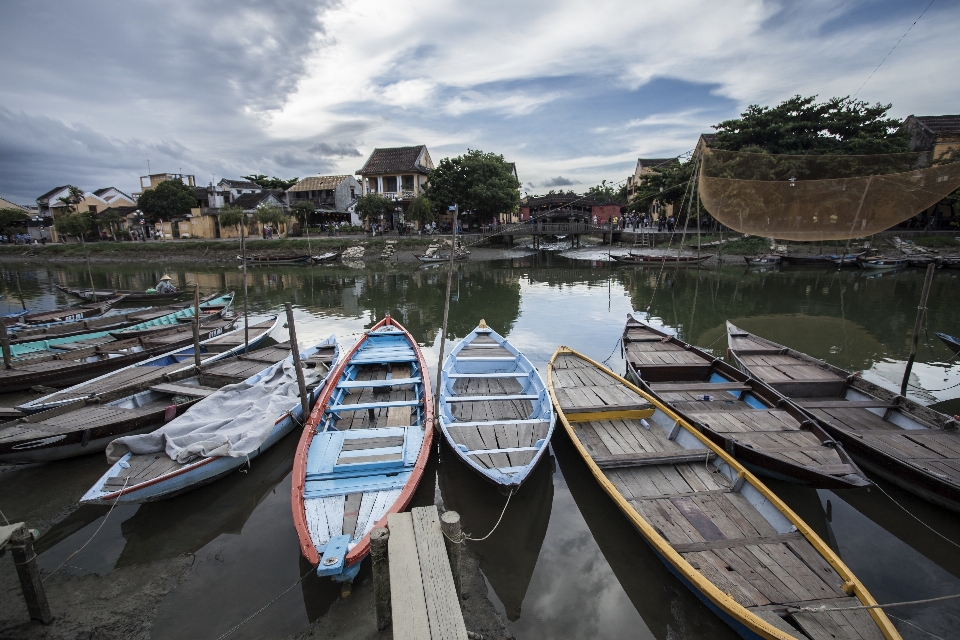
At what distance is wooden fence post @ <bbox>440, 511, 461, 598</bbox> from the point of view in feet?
12.2

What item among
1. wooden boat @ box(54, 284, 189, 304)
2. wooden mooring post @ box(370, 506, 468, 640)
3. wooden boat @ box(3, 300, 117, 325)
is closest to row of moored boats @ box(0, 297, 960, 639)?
wooden mooring post @ box(370, 506, 468, 640)

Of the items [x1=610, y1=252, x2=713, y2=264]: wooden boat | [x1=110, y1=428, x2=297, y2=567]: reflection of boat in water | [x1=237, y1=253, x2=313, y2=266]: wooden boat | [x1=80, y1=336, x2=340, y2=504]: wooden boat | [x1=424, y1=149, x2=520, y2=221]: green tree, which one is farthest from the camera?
[x1=424, y1=149, x2=520, y2=221]: green tree

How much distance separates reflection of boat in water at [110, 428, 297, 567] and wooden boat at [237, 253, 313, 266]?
3165 cm

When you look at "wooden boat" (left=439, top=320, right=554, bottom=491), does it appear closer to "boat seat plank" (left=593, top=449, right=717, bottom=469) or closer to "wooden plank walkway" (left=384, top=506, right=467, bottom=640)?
"boat seat plank" (left=593, top=449, right=717, bottom=469)

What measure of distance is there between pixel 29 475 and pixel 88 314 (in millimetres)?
12518

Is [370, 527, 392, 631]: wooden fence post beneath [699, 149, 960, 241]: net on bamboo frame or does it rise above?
beneath

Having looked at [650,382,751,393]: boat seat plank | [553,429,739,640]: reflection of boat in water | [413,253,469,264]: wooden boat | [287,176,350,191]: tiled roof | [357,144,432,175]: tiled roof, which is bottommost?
[553,429,739,640]: reflection of boat in water

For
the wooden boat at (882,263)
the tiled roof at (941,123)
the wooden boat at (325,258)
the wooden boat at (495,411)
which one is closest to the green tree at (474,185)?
the wooden boat at (325,258)

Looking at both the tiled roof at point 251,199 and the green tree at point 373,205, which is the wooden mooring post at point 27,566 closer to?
the green tree at point 373,205

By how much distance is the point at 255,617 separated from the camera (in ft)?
14.4

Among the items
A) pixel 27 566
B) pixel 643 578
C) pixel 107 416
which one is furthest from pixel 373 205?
pixel 643 578

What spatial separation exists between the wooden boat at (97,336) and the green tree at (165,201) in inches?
1556

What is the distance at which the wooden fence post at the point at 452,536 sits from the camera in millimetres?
3709

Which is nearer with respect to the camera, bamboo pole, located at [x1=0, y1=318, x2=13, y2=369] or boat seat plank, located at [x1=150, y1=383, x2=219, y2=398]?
boat seat plank, located at [x1=150, y1=383, x2=219, y2=398]
